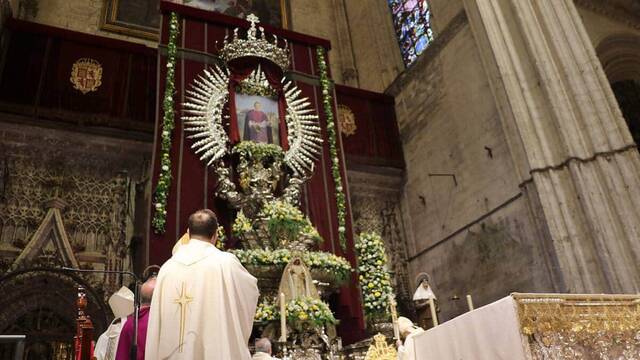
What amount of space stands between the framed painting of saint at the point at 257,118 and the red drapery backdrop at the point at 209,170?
0.23 metres

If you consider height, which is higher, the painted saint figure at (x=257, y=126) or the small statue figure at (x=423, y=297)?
the painted saint figure at (x=257, y=126)

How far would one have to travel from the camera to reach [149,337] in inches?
113

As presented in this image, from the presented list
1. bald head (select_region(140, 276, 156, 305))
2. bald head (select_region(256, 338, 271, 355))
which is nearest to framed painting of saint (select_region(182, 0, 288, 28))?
bald head (select_region(256, 338, 271, 355))

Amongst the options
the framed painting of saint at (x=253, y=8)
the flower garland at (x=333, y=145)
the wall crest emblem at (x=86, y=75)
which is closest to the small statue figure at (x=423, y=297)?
the flower garland at (x=333, y=145)

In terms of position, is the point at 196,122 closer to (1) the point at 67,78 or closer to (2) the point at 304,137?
(2) the point at 304,137

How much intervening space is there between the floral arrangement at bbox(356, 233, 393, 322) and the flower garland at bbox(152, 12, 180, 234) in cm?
330

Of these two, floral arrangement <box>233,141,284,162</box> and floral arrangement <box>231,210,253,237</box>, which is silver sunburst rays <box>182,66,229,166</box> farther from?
floral arrangement <box>231,210,253,237</box>

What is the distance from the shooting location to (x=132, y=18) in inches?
516

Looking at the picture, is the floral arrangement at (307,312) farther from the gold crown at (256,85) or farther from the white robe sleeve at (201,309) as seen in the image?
the gold crown at (256,85)

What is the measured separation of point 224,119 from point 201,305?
6.77m

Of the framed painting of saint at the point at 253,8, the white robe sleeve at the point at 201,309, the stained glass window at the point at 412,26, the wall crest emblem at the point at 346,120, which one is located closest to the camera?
the white robe sleeve at the point at 201,309

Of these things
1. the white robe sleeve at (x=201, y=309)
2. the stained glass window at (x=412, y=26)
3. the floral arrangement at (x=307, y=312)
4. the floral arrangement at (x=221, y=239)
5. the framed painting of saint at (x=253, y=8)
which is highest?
the framed painting of saint at (x=253, y=8)

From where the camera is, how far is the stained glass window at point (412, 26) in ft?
41.8

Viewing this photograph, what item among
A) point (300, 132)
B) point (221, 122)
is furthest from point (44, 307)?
point (300, 132)
